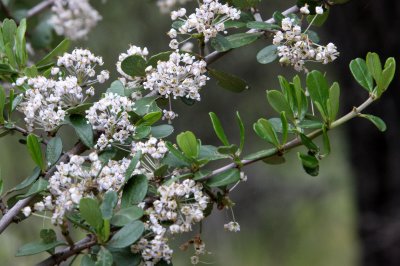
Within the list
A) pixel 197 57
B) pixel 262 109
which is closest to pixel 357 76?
pixel 197 57

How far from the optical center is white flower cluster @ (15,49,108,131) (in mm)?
943

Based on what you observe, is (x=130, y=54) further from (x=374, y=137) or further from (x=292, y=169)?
(x=292, y=169)

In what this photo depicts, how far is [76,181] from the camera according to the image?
34.5 inches

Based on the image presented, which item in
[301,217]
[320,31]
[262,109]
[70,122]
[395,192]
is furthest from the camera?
[301,217]

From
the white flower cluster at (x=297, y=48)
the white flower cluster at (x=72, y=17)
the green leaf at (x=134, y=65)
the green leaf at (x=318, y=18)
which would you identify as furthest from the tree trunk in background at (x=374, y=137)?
the green leaf at (x=134, y=65)

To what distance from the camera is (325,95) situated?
97cm

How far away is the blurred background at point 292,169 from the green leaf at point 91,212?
12 cm

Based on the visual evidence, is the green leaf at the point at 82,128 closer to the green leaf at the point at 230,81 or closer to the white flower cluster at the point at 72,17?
the green leaf at the point at 230,81

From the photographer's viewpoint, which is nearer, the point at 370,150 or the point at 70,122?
the point at 70,122

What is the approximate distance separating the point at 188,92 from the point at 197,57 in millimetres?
78

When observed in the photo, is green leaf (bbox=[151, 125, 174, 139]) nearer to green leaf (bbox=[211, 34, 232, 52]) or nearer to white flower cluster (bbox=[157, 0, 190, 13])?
green leaf (bbox=[211, 34, 232, 52])

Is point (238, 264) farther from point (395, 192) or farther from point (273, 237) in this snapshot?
point (395, 192)

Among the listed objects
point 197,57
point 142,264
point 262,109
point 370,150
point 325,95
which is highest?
point 262,109

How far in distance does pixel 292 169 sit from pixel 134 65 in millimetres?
5544
